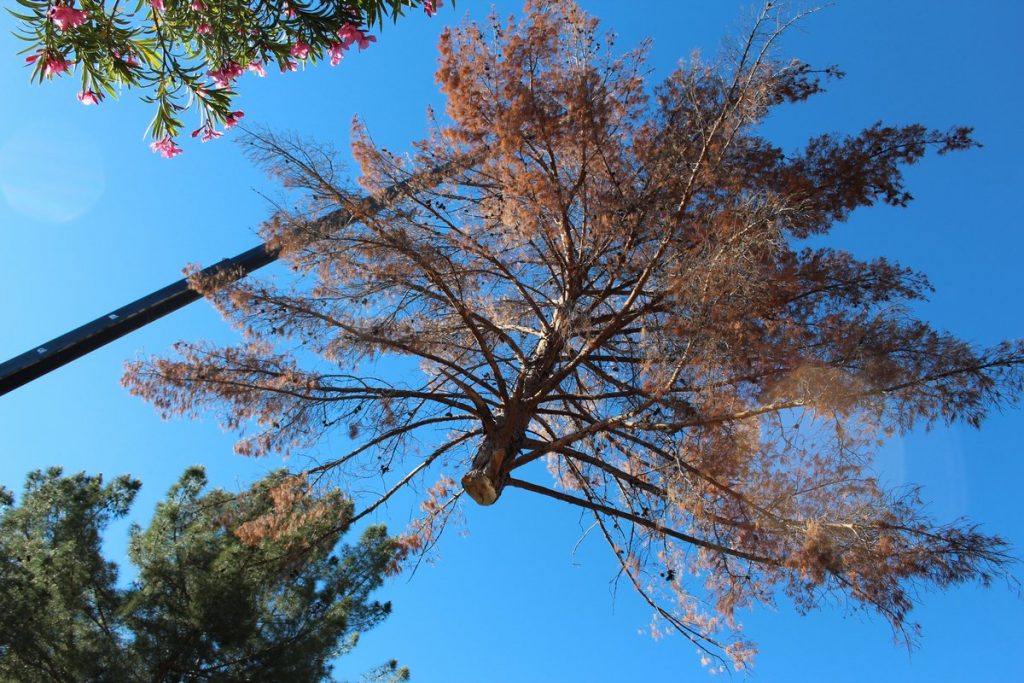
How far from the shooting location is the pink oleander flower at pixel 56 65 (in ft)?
15.4

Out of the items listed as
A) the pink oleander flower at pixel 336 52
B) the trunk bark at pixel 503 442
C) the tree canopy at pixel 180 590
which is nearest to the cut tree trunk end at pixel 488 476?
the trunk bark at pixel 503 442

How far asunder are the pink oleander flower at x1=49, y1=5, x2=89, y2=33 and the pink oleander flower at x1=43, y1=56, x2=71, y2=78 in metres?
0.23

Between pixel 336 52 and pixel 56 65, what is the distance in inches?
67.2

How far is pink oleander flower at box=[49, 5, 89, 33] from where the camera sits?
14.1 feet

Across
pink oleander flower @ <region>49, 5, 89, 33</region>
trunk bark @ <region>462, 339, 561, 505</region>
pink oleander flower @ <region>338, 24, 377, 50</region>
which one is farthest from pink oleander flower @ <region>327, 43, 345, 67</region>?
trunk bark @ <region>462, 339, 561, 505</region>

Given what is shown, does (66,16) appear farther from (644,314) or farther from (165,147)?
(644,314)

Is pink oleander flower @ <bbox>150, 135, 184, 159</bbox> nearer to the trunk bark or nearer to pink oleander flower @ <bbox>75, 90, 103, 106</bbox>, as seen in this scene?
pink oleander flower @ <bbox>75, 90, 103, 106</bbox>

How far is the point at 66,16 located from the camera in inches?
171

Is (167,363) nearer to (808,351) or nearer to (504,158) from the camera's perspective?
(504,158)

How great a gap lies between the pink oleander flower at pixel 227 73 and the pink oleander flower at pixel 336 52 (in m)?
0.66

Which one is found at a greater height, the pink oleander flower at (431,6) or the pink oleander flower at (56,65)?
the pink oleander flower at (431,6)

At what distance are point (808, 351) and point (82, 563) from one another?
6.94 metres

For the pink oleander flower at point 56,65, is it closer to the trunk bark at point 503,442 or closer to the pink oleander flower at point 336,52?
the pink oleander flower at point 336,52

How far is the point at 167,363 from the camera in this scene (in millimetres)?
6035
